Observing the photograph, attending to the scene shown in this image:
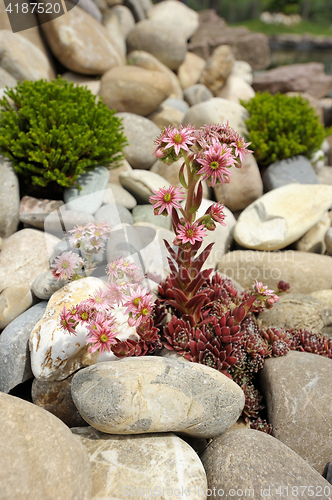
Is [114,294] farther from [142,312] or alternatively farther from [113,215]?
[113,215]

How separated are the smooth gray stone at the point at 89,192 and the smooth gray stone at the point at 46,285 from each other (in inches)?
47.3

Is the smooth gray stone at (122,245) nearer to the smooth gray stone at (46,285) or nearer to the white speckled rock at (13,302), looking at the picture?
the smooth gray stone at (46,285)

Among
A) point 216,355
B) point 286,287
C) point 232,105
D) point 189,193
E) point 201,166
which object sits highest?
point 201,166

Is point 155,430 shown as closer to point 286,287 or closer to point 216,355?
point 216,355

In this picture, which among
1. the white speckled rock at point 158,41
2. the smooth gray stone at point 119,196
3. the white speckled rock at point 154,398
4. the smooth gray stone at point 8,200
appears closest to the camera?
the white speckled rock at point 154,398

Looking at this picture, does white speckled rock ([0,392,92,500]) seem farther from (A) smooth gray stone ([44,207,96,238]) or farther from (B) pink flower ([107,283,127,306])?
(A) smooth gray stone ([44,207,96,238])

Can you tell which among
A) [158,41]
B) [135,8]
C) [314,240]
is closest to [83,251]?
[314,240]

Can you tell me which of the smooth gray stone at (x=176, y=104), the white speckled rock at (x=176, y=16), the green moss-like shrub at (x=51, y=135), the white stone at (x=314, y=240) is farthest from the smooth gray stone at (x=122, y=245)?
the white speckled rock at (x=176, y=16)

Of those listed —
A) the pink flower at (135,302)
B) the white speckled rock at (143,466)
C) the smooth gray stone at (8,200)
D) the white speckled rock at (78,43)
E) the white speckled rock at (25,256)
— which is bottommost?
the white speckled rock at (143,466)

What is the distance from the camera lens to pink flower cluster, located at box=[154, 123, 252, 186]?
247 centimetres

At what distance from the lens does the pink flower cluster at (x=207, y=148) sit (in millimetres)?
2475

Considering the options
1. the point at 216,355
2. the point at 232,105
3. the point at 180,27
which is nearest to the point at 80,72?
the point at 232,105

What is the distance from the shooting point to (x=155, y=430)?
8.30ft

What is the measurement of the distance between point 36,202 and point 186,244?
2771 millimetres
